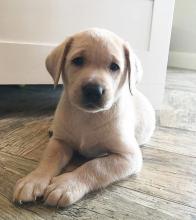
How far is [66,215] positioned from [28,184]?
0.16m

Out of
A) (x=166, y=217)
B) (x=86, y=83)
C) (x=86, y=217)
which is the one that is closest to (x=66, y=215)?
(x=86, y=217)

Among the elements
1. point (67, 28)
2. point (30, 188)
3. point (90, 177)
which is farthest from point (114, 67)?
point (67, 28)

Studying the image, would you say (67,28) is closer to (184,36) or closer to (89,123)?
(89,123)

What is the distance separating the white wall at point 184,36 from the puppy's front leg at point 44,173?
13.5 feet

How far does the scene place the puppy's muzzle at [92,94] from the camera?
1084 mm

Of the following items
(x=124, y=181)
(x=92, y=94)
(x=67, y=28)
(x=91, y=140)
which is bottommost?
(x=124, y=181)

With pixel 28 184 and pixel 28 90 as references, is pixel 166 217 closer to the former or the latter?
pixel 28 184

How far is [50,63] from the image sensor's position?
1.26 m

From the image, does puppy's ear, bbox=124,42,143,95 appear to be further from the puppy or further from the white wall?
the white wall

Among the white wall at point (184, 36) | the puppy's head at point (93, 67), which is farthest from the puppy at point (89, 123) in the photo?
the white wall at point (184, 36)

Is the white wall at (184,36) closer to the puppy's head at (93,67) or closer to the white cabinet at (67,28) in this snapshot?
the white cabinet at (67,28)

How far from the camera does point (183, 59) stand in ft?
16.6

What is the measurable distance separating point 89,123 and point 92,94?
20 cm

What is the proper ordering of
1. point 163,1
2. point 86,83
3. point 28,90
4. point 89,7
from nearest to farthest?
point 86,83 < point 89,7 < point 163,1 < point 28,90
